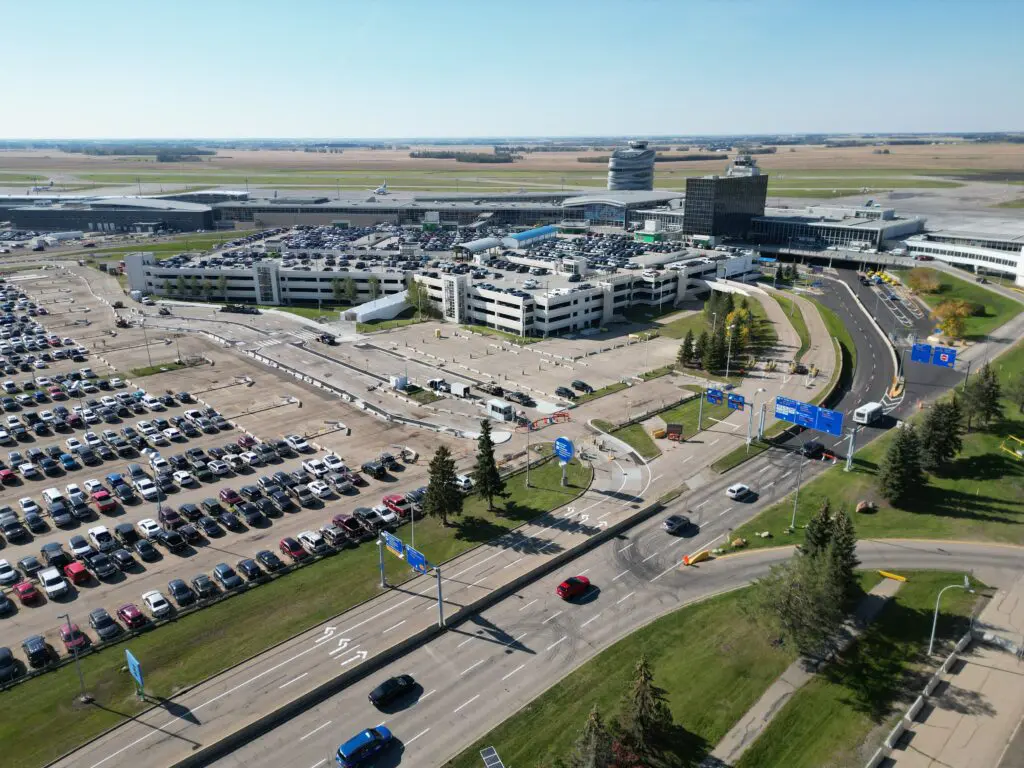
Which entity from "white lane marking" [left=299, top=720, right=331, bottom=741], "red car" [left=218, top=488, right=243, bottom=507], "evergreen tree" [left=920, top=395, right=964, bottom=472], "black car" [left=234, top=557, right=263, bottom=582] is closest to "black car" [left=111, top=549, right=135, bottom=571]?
"black car" [left=234, top=557, right=263, bottom=582]

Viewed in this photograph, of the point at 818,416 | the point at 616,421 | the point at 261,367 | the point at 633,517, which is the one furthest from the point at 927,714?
the point at 261,367

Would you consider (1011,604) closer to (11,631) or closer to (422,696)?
(422,696)

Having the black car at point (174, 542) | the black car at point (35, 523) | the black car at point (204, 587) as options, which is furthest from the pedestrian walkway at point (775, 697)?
the black car at point (35, 523)

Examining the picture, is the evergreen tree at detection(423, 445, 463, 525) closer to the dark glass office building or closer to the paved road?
the paved road

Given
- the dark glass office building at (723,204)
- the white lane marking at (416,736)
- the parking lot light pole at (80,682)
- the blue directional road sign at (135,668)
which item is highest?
the dark glass office building at (723,204)

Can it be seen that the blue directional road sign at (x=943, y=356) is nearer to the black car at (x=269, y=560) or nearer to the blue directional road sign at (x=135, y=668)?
the black car at (x=269, y=560)

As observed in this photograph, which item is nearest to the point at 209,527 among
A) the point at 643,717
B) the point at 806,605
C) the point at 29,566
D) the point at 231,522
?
the point at 231,522

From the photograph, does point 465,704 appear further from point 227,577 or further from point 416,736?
point 227,577
